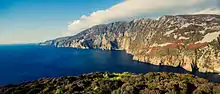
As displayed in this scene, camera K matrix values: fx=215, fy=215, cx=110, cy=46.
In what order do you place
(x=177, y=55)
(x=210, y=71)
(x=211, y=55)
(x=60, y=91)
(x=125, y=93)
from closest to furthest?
1. (x=125, y=93)
2. (x=60, y=91)
3. (x=210, y=71)
4. (x=211, y=55)
5. (x=177, y=55)

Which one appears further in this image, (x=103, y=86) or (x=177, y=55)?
(x=177, y=55)

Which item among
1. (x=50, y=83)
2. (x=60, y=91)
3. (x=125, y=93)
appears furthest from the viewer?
Answer: (x=50, y=83)

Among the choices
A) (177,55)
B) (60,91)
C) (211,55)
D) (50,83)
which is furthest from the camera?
(177,55)

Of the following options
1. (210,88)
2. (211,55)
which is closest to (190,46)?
(211,55)

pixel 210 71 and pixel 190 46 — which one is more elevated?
pixel 190 46

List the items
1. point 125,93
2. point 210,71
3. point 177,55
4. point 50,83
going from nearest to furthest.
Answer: point 125,93 → point 50,83 → point 210,71 → point 177,55

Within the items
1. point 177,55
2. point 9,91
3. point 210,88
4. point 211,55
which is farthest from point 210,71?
point 9,91

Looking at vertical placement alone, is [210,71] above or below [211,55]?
below

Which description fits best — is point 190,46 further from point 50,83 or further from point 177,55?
point 50,83

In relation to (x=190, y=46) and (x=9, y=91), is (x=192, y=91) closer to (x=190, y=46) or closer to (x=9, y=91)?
(x=9, y=91)
